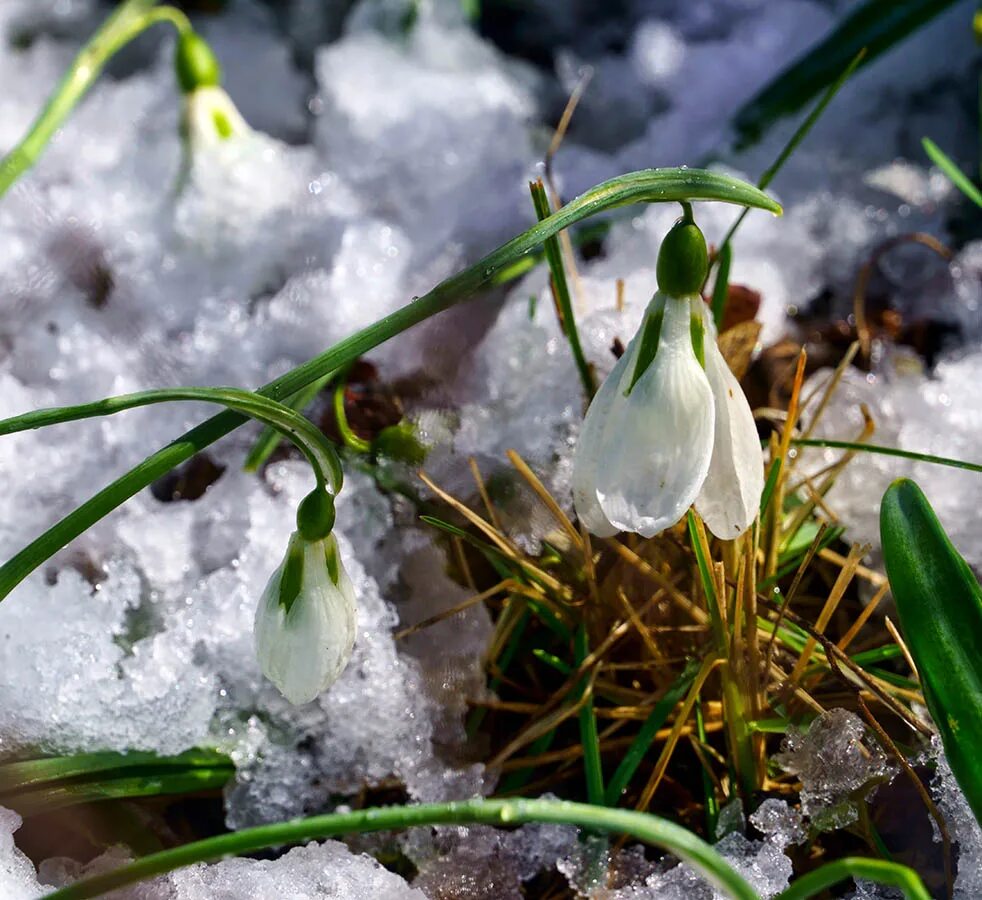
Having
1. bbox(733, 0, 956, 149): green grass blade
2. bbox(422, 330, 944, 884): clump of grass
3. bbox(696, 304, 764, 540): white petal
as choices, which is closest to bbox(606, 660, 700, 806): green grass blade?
bbox(422, 330, 944, 884): clump of grass

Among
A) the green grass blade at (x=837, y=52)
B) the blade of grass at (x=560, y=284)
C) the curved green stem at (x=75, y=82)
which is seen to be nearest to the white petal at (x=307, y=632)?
the blade of grass at (x=560, y=284)

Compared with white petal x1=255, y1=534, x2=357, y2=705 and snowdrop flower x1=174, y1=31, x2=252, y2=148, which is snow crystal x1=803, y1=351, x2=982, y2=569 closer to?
white petal x1=255, y1=534, x2=357, y2=705

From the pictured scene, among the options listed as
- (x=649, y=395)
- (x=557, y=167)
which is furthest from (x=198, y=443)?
(x=557, y=167)

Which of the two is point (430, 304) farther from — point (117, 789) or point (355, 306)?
point (355, 306)

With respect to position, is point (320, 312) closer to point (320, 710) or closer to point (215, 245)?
point (215, 245)

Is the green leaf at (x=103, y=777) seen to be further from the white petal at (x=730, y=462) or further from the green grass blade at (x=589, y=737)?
the white petal at (x=730, y=462)
